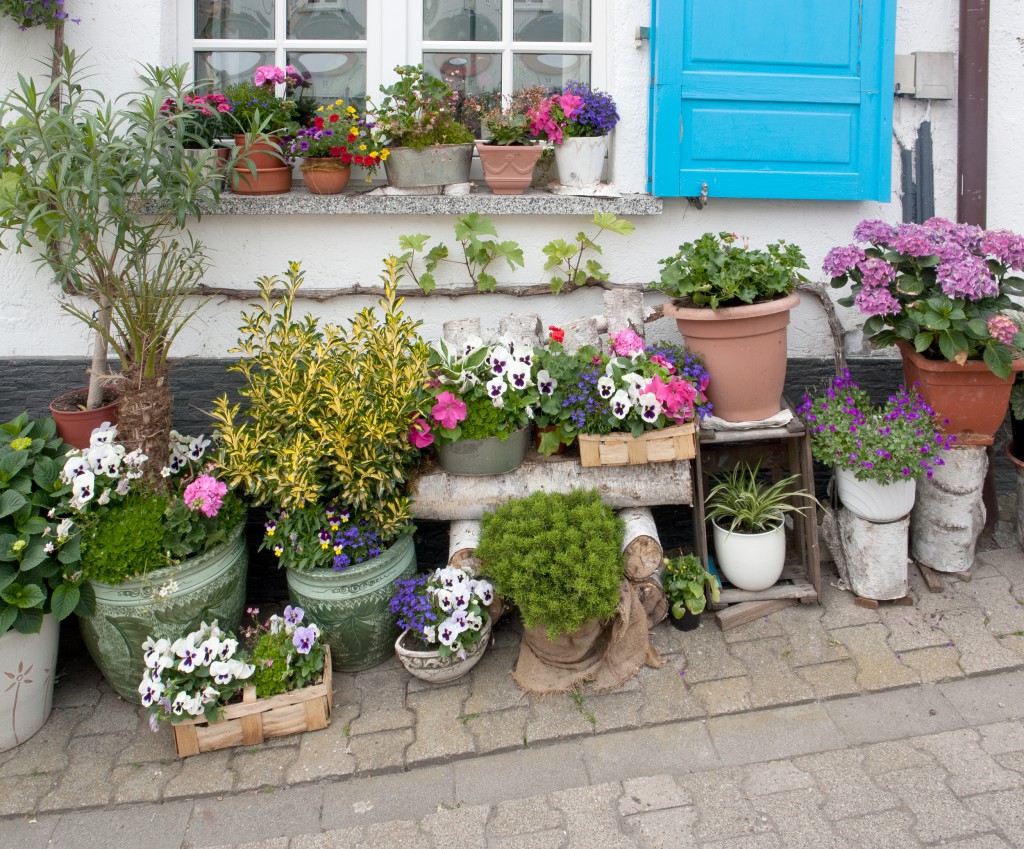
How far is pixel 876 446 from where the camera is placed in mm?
3674

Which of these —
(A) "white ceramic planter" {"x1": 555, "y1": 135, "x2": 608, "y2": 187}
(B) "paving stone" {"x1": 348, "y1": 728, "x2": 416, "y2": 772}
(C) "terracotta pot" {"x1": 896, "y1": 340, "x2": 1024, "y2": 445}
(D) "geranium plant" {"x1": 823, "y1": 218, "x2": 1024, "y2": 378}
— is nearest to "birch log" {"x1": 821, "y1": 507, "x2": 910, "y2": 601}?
(C) "terracotta pot" {"x1": 896, "y1": 340, "x2": 1024, "y2": 445}

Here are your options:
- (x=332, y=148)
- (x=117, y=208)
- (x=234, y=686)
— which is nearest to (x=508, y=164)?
(x=332, y=148)

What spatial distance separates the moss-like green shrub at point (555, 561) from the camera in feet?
10.7

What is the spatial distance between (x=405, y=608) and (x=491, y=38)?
2613mm

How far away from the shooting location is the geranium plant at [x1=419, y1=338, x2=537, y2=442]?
353cm

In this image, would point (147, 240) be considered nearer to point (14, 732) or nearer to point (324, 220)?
point (324, 220)

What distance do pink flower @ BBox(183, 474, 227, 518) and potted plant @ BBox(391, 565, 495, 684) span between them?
2.37 ft

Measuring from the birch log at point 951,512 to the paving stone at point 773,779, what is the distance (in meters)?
1.46

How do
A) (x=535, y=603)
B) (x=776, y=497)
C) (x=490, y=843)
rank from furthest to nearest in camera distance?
(x=776, y=497), (x=535, y=603), (x=490, y=843)

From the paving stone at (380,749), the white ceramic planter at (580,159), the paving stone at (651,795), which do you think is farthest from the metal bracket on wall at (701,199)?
the paving stone at (380,749)

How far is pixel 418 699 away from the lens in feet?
11.4

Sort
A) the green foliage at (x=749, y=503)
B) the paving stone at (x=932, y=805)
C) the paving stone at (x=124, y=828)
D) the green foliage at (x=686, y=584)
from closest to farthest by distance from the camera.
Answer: the paving stone at (x=932, y=805)
the paving stone at (x=124, y=828)
the green foliage at (x=686, y=584)
the green foliage at (x=749, y=503)

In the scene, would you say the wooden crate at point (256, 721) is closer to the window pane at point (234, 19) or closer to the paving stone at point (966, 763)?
the paving stone at point (966, 763)

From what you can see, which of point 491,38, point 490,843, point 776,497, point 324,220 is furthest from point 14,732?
point 491,38
